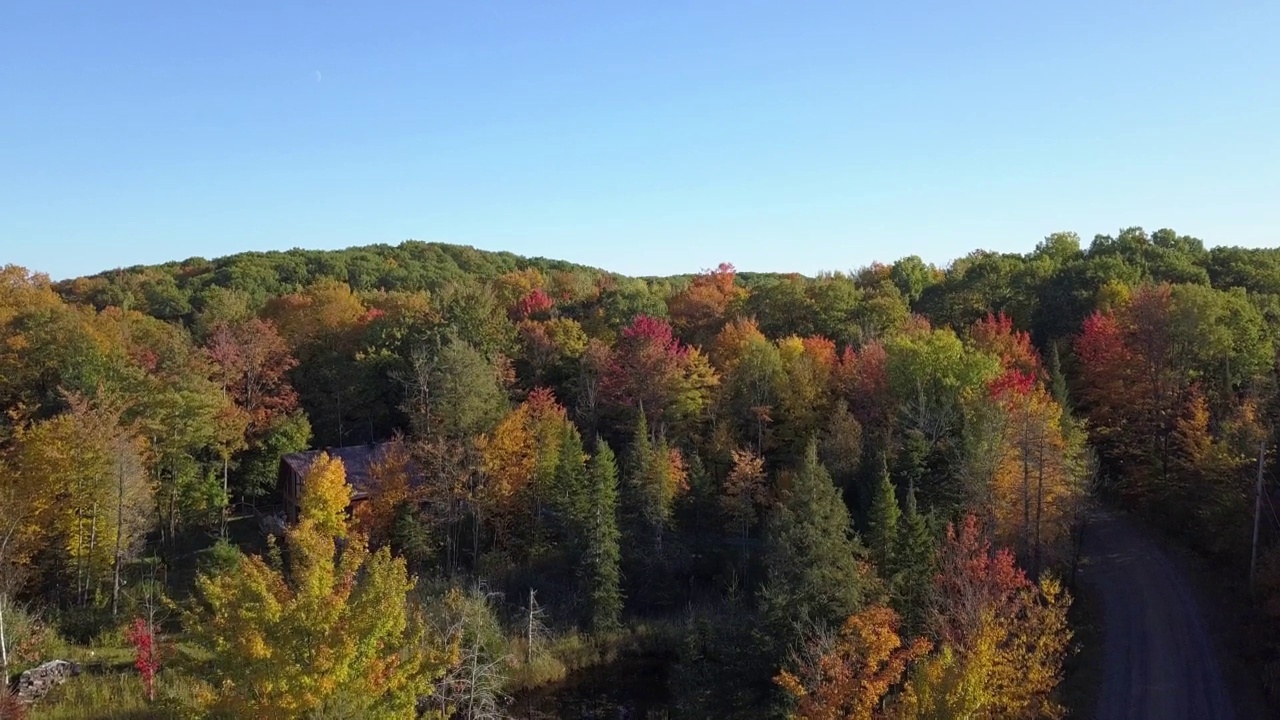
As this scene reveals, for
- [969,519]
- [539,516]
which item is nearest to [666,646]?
[539,516]

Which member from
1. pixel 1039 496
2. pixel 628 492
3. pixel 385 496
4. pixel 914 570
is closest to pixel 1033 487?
pixel 1039 496

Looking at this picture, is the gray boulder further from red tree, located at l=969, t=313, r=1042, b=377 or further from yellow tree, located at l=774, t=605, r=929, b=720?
red tree, located at l=969, t=313, r=1042, b=377

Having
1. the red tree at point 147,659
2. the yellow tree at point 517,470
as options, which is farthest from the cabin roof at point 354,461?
the red tree at point 147,659

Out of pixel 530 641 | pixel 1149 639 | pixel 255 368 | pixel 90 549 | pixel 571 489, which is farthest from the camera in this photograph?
pixel 255 368

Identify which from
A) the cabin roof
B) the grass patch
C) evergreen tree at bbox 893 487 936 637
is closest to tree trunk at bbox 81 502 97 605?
the grass patch

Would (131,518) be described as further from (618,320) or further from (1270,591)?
(1270,591)

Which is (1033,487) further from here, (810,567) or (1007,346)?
(1007,346)

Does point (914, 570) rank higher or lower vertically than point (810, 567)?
lower
